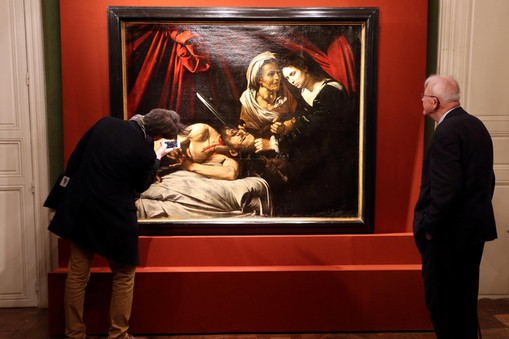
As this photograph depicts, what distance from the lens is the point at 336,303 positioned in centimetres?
361

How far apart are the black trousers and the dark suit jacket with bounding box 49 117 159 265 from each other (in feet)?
5.81

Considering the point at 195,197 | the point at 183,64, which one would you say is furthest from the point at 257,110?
the point at 195,197

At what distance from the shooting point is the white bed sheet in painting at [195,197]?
147 inches

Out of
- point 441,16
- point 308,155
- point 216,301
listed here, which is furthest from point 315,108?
point 216,301

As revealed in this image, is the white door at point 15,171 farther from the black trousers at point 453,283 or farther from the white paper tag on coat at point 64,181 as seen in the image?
the black trousers at point 453,283

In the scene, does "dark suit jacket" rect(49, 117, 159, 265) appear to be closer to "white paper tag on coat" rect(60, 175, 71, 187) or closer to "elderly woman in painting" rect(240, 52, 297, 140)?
"white paper tag on coat" rect(60, 175, 71, 187)

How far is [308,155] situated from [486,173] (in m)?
1.37

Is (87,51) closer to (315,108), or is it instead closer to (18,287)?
(315,108)

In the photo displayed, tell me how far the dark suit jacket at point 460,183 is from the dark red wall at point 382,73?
104 cm

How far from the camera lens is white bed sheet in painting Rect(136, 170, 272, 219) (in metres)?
3.74

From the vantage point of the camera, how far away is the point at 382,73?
3.72 meters

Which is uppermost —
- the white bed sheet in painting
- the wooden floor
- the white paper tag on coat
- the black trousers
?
the white paper tag on coat

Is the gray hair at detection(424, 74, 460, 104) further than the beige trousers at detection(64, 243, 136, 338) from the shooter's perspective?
No

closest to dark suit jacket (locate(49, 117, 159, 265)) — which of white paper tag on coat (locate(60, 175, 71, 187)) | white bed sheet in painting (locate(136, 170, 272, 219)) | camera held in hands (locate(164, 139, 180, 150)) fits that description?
white paper tag on coat (locate(60, 175, 71, 187))
